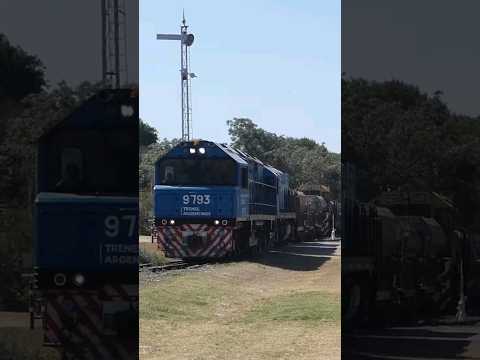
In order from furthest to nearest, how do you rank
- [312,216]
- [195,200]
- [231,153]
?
[312,216] < [195,200] < [231,153]

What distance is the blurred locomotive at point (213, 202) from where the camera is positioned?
1365 cm

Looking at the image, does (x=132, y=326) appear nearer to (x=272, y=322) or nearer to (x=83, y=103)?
(x=83, y=103)

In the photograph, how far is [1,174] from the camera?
5180 mm

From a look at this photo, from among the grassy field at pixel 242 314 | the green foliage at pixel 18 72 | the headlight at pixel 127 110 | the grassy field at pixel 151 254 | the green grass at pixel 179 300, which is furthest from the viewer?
the grassy field at pixel 151 254

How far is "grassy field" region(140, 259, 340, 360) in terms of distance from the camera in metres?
8.46

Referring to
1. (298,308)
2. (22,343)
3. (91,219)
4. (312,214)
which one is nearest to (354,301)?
(91,219)

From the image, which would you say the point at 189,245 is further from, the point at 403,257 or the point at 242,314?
the point at 403,257

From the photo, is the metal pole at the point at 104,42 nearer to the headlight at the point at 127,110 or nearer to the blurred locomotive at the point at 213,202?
the headlight at the point at 127,110

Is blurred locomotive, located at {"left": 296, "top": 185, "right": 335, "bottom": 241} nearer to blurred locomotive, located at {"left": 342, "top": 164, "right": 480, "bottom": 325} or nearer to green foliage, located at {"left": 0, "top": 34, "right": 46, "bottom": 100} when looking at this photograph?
blurred locomotive, located at {"left": 342, "top": 164, "right": 480, "bottom": 325}

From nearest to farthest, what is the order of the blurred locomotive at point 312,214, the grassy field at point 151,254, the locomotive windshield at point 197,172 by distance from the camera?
the grassy field at point 151,254 < the locomotive windshield at point 197,172 < the blurred locomotive at point 312,214

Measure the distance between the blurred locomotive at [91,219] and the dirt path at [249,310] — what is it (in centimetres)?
327

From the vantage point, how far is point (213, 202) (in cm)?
1418

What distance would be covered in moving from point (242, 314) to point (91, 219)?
6188 mm

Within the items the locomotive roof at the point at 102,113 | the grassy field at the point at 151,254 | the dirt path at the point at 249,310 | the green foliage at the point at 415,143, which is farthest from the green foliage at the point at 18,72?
the grassy field at the point at 151,254
